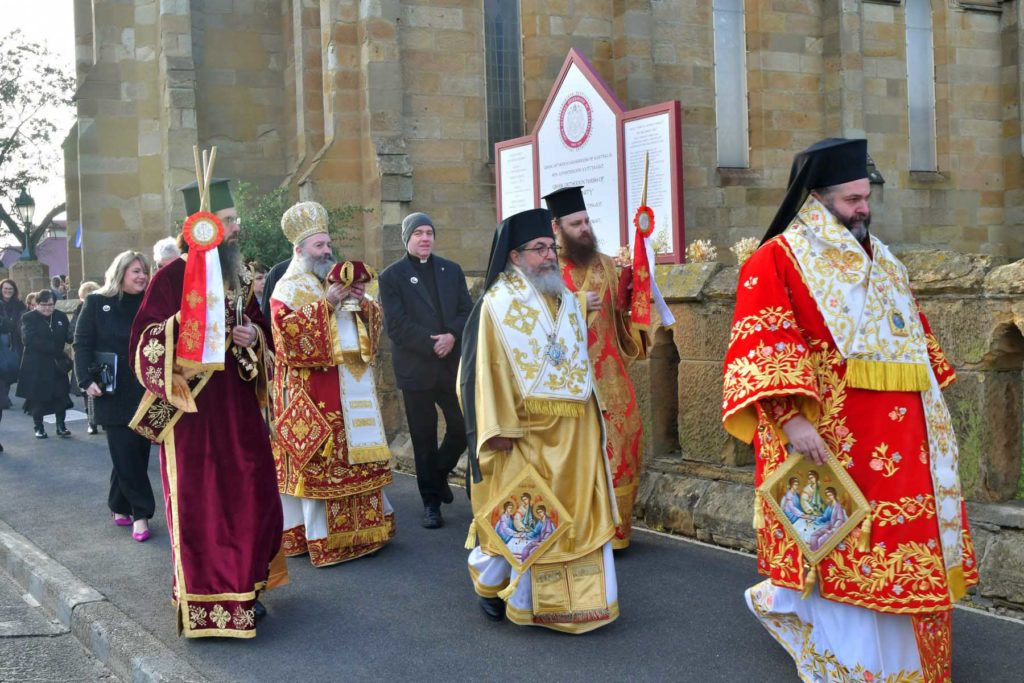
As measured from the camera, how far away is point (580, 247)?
6102 mm

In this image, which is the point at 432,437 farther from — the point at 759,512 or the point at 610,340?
the point at 759,512

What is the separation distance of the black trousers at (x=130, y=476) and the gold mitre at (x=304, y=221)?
75.7 inches

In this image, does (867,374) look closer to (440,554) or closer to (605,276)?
(605,276)

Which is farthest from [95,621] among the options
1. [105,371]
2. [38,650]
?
[105,371]

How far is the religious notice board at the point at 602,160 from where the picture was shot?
8.93 metres

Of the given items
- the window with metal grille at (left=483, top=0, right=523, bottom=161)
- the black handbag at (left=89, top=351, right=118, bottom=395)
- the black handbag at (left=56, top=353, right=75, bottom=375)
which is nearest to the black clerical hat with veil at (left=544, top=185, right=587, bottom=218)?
the black handbag at (left=89, top=351, right=118, bottom=395)

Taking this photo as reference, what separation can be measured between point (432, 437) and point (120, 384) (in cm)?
227

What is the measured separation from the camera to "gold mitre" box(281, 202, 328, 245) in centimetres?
639

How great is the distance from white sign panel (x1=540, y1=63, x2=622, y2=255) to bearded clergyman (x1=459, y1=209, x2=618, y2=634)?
4558 mm

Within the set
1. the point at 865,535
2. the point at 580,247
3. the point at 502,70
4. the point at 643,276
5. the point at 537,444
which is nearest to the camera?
the point at 865,535

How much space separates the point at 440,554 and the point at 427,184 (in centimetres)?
927

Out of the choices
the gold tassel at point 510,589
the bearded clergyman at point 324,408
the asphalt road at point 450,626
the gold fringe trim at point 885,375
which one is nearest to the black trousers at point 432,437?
the asphalt road at point 450,626

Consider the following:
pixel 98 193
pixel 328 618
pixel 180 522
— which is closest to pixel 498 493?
pixel 328 618

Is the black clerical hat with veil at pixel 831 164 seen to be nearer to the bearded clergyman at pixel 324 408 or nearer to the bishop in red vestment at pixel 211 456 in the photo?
the bishop in red vestment at pixel 211 456
